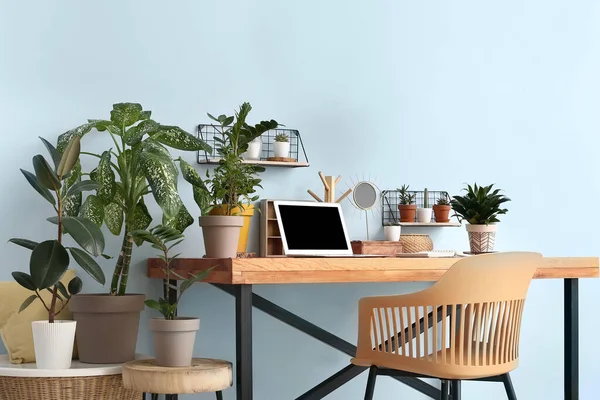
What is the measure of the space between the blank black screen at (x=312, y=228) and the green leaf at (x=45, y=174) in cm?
100

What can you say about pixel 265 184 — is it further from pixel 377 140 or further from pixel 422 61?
pixel 422 61

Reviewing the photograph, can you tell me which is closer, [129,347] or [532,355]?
[129,347]

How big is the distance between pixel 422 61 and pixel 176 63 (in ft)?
3.99

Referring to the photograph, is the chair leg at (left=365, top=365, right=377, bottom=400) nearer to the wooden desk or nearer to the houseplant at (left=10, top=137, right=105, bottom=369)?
the wooden desk

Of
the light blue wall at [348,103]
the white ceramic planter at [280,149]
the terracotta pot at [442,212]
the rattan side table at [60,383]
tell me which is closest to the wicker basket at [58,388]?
the rattan side table at [60,383]

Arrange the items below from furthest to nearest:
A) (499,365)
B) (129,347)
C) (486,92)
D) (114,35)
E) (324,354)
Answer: (486,92) → (324,354) → (114,35) → (129,347) → (499,365)

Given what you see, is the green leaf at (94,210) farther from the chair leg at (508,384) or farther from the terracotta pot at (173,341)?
the chair leg at (508,384)

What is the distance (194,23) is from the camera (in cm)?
352

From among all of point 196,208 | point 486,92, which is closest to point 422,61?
point 486,92

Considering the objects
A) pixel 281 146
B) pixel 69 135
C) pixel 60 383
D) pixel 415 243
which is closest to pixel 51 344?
pixel 60 383

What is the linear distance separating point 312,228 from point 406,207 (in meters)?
0.57

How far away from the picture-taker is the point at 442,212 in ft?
12.4

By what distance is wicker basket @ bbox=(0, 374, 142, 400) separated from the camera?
272cm

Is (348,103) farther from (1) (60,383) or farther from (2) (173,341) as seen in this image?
(1) (60,383)
